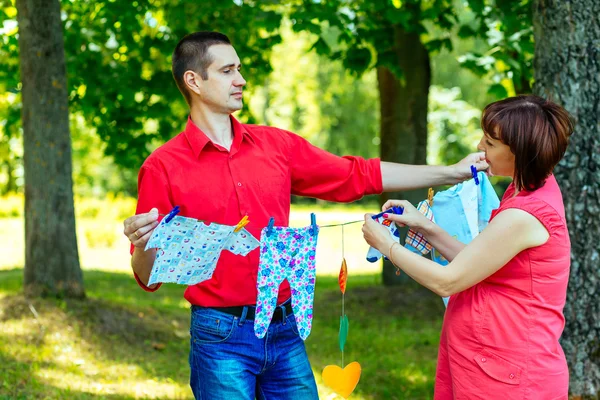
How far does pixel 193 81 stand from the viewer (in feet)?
11.0

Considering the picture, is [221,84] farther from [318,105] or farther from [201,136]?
[318,105]

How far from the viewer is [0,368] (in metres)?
5.88

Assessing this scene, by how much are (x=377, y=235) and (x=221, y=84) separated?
0.98m

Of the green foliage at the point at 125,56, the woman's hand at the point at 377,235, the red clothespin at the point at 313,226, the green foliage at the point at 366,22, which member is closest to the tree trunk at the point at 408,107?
the green foliage at the point at 366,22

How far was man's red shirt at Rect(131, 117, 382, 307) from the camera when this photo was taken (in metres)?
3.17

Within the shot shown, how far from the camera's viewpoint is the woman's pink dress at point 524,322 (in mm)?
2746

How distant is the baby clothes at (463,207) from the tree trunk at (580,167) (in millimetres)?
1272

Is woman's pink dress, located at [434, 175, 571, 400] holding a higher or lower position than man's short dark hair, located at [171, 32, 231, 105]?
lower

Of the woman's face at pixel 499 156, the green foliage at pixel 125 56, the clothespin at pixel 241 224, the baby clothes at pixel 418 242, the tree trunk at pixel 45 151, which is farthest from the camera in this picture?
the green foliage at pixel 125 56

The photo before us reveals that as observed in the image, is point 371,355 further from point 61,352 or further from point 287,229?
point 287,229

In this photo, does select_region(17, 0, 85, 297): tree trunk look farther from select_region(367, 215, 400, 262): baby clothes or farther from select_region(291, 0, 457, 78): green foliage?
select_region(367, 215, 400, 262): baby clothes

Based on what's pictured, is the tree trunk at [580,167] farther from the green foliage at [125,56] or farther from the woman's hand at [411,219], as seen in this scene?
the green foliage at [125,56]

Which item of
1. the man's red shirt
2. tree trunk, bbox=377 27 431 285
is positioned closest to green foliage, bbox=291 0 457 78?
tree trunk, bbox=377 27 431 285

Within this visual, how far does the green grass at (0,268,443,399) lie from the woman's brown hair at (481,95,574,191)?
3.57 metres
